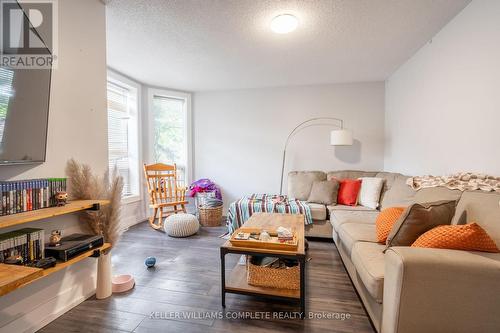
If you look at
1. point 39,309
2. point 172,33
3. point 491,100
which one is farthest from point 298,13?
point 39,309

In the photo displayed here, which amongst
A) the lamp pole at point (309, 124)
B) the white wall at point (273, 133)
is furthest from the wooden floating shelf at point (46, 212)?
the lamp pole at point (309, 124)

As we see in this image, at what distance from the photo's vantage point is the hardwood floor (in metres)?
1.56

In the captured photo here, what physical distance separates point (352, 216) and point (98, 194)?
8.39 ft

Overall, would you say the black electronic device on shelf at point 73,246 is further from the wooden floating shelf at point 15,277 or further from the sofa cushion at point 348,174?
the sofa cushion at point 348,174

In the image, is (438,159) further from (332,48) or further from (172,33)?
(172,33)

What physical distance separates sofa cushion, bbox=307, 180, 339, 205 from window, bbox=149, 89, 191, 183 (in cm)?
248

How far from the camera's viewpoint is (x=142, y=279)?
217cm

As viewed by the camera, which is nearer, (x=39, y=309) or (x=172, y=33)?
(x=39, y=309)

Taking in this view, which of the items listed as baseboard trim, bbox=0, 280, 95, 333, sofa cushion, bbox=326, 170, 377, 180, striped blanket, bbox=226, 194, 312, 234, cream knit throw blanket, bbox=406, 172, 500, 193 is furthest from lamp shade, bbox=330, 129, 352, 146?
baseboard trim, bbox=0, 280, 95, 333

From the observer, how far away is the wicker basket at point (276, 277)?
1.72 m

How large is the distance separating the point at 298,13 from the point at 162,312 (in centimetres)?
269

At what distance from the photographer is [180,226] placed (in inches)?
129

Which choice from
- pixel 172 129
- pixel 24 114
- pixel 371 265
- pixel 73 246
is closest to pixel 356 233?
pixel 371 265

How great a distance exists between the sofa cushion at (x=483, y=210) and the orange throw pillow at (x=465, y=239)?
0.43 feet
